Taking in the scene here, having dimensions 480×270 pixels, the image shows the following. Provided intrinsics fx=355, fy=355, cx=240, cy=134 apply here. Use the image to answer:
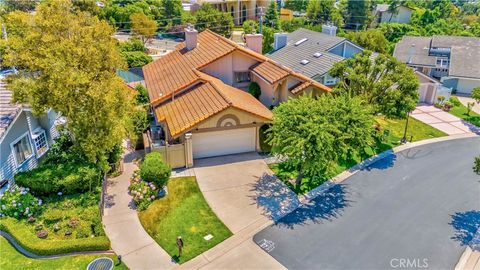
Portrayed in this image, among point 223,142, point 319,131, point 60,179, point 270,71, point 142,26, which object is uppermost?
point 142,26

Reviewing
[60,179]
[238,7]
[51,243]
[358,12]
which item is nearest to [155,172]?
[60,179]

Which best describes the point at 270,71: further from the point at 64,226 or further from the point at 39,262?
the point at 39,262

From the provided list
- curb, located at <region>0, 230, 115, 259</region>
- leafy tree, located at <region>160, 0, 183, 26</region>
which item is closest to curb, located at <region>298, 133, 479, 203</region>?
curb, located at <region>0, 230, 115, 259</region>

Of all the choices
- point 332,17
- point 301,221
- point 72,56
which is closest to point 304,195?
point 301,221

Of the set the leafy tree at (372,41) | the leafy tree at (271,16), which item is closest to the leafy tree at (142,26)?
the leafy tree at (271,16)

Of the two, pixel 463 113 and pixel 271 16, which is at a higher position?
pixel 271 16

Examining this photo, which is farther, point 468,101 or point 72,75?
point 468,101
